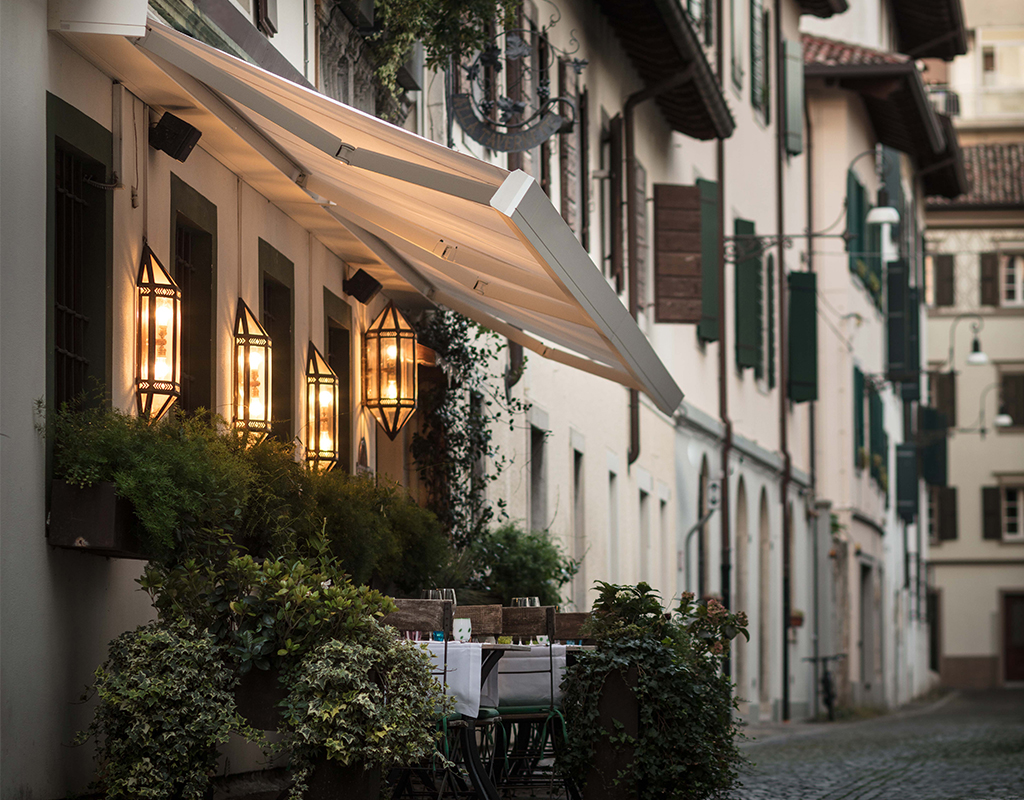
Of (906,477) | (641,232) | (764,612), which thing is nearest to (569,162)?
(641,232)

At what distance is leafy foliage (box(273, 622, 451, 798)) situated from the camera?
601cm

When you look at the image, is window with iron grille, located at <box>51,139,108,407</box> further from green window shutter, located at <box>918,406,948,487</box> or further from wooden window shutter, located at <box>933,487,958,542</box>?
wooden window shutter, located at <box>933,487,958,542</box>

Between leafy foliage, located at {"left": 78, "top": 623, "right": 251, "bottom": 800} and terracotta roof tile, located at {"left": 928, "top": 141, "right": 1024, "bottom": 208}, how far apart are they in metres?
41.6

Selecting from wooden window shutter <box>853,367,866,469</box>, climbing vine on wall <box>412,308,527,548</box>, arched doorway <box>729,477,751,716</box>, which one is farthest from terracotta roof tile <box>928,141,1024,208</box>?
climbing vine on wall <box>412,308,527,548</box>

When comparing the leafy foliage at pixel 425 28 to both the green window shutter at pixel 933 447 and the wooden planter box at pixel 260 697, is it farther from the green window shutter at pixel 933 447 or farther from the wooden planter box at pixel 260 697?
the green window shutter at pixel 933 447

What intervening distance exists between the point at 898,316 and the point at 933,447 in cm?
833

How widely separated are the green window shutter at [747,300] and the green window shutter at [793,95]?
11.3 feet

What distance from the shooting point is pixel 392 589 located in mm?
10570

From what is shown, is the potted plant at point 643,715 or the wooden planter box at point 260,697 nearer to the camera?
the wooden planter box at point 260,697

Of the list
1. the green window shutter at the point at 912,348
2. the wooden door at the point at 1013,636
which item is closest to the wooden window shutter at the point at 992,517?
the wooden door at the point at 1013,636

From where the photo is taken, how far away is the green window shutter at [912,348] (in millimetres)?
33156

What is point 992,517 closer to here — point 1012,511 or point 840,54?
point 1012,511

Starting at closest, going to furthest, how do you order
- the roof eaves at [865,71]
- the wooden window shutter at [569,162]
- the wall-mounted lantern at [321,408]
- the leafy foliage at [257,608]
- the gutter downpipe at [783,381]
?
the leafy foliage at [257,608] < the wall-mounted lantern at [321,408] < the wooden window shutter at [569,162] < the gutter downpipe at [783,381] < the roof eaves at [865,71]

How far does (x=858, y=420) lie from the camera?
30375 mm
